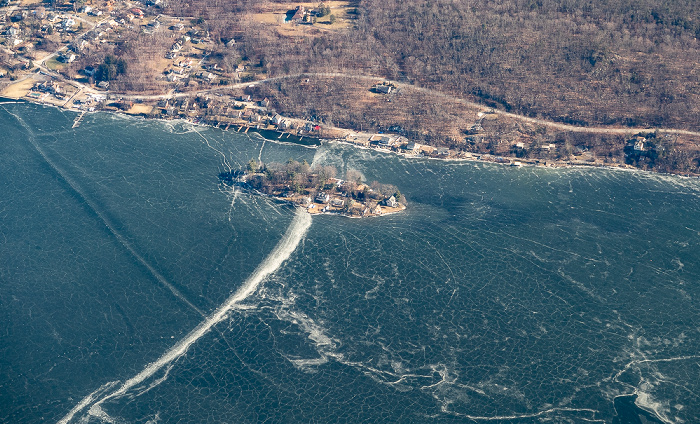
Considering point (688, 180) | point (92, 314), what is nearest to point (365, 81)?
point (688, 180)

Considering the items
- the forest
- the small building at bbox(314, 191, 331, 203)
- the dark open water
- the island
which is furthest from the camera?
the forest

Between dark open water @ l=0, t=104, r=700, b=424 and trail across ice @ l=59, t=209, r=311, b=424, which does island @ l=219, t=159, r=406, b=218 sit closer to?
dark open water @ l=0, t=104, r=700, b=424

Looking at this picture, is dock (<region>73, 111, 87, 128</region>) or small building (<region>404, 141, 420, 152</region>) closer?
small building (<region>404, 141, 420, 152</region>)

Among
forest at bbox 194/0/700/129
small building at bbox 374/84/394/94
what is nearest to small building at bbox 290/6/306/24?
forest at bbox 194/0/700/129

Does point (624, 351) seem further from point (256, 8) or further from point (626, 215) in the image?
point (256, 8)

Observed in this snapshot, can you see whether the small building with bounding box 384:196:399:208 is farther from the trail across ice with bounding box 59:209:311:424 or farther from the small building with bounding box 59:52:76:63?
the small building with bounding box 59:52:76:63

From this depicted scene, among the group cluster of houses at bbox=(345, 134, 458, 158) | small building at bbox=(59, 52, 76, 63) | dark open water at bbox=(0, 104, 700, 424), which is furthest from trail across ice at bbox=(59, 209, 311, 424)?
small building at bbox=(59, 52, 76, 63)

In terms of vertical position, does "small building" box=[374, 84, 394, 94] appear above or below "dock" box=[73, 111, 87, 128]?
above

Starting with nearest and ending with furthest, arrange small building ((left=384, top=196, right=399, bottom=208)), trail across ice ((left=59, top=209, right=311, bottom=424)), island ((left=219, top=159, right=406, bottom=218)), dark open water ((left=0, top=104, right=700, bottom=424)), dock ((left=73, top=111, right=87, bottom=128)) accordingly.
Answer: trail across ice ((left=59, top=209, right=311, bottom=424)), dark open water ((left=0, top=104, right=700, bottom=424)), small building ((left=384, top=196, right=399, bottom=208)), island ((left=219, top=159, right=406, bottom=218)), dock ((left=73, top=111, right=87, bottom=128))

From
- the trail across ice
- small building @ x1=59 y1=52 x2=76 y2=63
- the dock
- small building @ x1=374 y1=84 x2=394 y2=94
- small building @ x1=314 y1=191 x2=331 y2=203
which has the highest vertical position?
small building @ x1=59 y1=52 x2=76 y2=63
